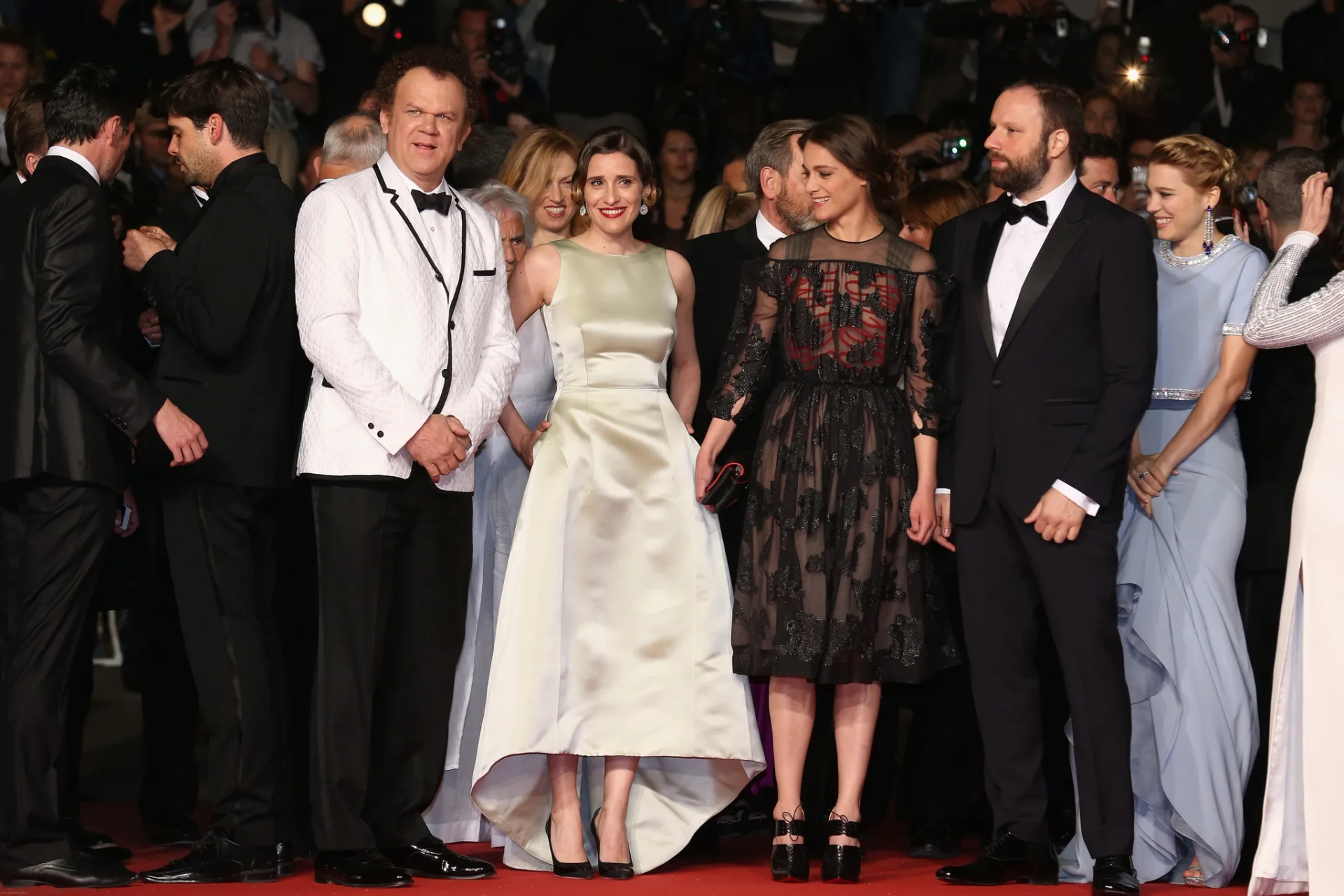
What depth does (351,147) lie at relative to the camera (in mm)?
4961

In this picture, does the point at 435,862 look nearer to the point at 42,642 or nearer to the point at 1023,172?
the point at 42,642

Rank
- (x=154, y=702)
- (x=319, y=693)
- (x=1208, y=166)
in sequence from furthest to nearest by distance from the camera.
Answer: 1. (x=154, y=702)
2. (x=1208, y=166)
3. (x=319, y=693)

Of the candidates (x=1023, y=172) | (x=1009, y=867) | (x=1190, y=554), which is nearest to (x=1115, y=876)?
(x=1009, y=867)

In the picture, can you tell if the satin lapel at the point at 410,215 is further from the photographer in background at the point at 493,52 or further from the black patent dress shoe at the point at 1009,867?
the photographer in background at the point at 493,52

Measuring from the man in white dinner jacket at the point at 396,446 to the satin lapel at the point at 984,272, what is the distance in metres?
1.26

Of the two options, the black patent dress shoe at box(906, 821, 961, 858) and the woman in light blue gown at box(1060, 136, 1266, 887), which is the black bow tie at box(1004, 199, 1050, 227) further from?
the black patent dress shoe at box(906, 821, 961, 858)

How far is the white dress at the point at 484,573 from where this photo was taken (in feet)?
15.9

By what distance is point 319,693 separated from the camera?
4203 mm

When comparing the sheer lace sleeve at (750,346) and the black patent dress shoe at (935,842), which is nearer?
the sheer lace sleeve at (750,346)

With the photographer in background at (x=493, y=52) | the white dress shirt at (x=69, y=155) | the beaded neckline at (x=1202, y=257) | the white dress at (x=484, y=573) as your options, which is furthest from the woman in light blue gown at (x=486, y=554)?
the photographer in background at (x=493, y=52)

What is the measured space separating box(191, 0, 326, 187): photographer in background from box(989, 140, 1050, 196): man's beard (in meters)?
4.34

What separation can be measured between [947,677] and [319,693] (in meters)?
1.89

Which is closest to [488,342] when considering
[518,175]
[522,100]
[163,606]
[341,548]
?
[341,548]

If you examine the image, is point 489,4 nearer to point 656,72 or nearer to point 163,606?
point 656,72
